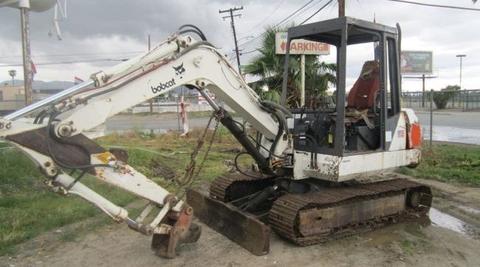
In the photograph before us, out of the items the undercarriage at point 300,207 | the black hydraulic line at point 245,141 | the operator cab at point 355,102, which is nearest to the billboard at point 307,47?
the operator cab at point 355,102

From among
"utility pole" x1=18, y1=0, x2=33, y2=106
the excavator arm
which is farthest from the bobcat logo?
"utility pole" x1=18, y1=0, x2=33, y2=106

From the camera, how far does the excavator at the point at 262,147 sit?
499 cm

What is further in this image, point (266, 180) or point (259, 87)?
point (259, 87)

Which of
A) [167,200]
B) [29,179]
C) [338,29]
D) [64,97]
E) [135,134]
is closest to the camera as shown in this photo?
[64,97]

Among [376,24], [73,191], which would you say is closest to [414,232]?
[376,24]

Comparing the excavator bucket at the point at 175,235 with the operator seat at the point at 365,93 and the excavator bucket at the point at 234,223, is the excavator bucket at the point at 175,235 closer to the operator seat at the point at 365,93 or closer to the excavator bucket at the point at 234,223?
the excavator bucket at the point at 234,223

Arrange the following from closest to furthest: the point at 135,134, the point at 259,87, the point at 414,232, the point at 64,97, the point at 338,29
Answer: the point at 64,97
the point at 338,29
the point at 414,232
the point at 259,87
the point at 135,134

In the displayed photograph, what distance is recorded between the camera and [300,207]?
20.7 feet

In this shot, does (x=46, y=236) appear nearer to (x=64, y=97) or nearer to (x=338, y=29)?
(x=64, y=97)

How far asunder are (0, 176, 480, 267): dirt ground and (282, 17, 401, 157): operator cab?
1217 mm

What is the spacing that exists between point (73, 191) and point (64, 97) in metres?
0.90

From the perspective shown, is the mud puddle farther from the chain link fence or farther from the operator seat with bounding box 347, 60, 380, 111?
the chain link fence

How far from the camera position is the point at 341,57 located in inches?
264

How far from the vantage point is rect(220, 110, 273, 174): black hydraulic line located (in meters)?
6.55
